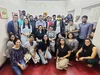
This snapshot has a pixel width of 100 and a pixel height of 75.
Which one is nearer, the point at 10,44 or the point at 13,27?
the point at 10,44

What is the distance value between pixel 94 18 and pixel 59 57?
1.98 meters

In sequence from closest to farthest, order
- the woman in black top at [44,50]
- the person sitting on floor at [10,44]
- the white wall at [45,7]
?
the person sitting on floor at [10,44]
the woman in black top at [44,50]
the white wall at [45,7]

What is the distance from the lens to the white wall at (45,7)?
→ 7.49 meters

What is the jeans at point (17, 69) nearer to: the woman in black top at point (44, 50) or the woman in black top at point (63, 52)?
the woman in black top at point (44, 50)

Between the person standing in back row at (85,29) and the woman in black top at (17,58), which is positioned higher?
the person standing in back row at (85,29)

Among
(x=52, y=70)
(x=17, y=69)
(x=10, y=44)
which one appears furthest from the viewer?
(x=10, y=44)

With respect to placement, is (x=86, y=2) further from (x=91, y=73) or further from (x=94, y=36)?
(x=91, y=73)

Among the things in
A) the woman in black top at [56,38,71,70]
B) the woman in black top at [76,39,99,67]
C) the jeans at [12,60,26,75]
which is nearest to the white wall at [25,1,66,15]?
the woman in black top at [56,38,71,70]

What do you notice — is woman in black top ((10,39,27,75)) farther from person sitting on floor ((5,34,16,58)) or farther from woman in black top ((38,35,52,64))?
woman in black top ((38,35,52,64))

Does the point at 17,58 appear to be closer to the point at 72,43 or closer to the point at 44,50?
the point at 44,50

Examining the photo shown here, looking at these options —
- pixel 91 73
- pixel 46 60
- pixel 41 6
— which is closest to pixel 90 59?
pixel 91 73

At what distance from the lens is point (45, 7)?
7.62 meters

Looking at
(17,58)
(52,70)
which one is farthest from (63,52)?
(17,58)

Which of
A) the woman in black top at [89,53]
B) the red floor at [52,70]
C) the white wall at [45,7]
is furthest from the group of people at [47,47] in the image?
the white wall at [45,7]
